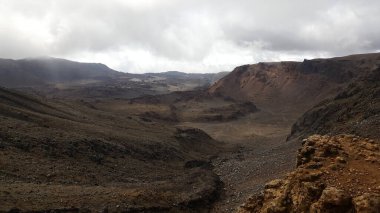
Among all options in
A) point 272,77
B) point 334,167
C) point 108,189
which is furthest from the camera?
point 272,77

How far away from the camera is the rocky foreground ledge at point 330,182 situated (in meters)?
10.2

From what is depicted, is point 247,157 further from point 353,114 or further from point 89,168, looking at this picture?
point 89,168

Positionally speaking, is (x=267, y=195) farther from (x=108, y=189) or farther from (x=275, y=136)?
(x=275, y=136)

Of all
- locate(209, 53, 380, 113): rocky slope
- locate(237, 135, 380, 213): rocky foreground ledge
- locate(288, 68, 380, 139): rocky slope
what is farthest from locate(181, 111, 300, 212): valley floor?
locate(209, 53, 380, 113): rocky slope

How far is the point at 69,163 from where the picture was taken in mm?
28484

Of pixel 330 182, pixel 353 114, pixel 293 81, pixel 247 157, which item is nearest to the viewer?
pixel 330 182

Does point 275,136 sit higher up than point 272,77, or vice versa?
point 272,77

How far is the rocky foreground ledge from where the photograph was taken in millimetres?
10242

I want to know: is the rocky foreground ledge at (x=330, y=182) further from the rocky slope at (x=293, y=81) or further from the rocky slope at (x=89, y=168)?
the rocky slope at (x=293, y=81)

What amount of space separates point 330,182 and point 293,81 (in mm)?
96095

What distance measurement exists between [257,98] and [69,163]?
3179 inches

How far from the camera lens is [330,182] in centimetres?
1121

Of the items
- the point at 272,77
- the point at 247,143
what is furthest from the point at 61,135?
the point at 272,77

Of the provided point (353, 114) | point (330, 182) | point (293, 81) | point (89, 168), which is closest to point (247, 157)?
point (353, 114)
